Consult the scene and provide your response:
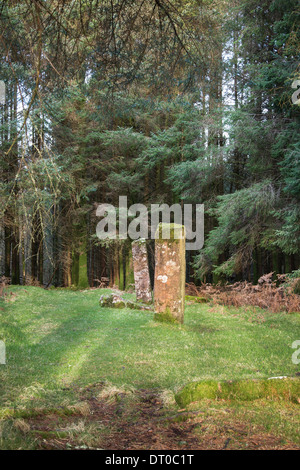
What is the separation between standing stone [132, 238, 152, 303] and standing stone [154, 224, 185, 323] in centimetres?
397

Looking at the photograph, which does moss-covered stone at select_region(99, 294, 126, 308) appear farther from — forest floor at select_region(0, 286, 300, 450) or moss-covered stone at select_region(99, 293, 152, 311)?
forest floor at select_region(0, 286, 300, 450)

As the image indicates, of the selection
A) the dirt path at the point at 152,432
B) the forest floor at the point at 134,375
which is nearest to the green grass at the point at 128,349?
the forest floor at the point at 134,375

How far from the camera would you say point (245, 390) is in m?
3.65

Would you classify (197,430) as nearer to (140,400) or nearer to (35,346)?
(140,400)

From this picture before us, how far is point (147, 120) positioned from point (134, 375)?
17.4 m

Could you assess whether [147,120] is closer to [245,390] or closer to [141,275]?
[141,275]

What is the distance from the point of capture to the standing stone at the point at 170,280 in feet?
28.2
